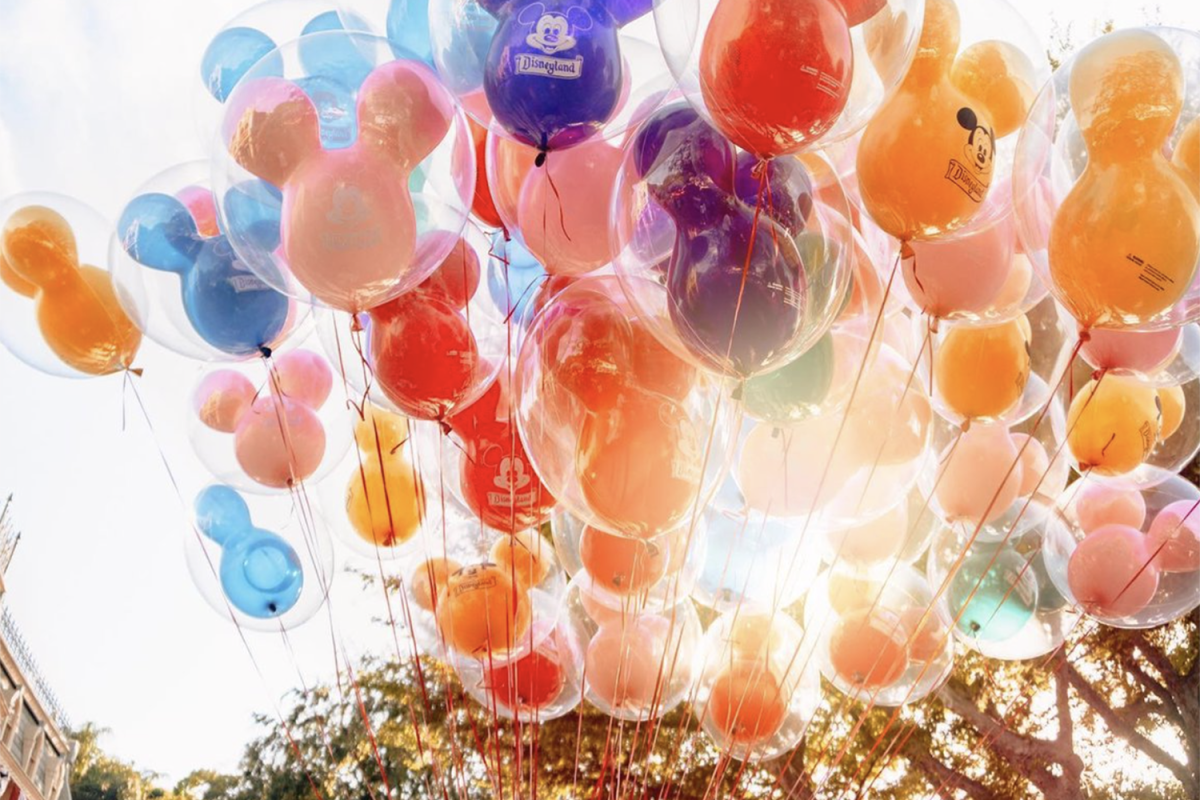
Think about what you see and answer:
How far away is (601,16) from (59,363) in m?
2.17

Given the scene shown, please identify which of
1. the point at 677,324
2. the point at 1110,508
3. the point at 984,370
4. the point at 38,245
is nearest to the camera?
the point at 677,324

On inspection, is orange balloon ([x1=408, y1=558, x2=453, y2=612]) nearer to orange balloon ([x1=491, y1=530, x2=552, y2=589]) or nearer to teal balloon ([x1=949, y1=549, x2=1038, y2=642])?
orange balloon ([x1=491, y1=530, x2=552, y2=589])

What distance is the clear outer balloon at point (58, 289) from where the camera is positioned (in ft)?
9.94

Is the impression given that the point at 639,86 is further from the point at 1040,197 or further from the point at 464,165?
the point at 1040,197

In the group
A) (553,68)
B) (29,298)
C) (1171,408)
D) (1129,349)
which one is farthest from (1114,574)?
(29,298)

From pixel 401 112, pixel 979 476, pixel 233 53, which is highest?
pixel 233 53

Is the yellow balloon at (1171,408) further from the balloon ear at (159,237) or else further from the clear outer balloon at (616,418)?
the balloon ear at (159,237)

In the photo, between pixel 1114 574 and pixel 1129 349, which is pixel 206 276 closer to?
pixel 1129 349

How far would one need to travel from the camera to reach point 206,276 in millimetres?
2910

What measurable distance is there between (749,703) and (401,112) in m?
2.36

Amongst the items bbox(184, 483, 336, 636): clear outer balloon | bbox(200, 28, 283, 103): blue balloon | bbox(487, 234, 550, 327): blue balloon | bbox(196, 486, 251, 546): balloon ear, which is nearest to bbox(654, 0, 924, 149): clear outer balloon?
bbox(487, 234, 550, 327): blue balloon

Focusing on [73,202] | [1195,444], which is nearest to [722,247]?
[73,202]

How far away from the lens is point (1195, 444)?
3734 millimetres

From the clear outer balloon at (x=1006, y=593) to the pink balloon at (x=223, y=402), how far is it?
2.79 meters
